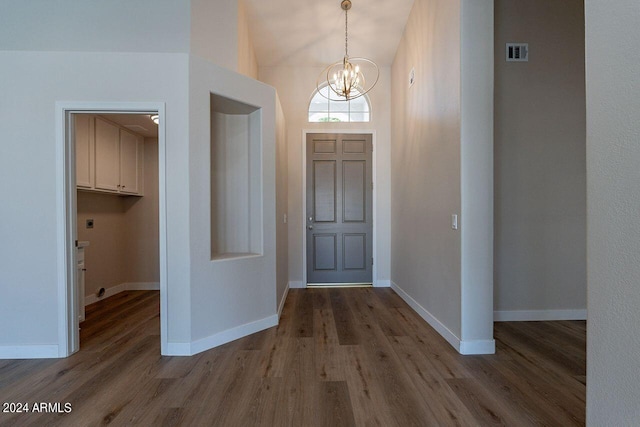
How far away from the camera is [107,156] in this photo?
12.6 feet

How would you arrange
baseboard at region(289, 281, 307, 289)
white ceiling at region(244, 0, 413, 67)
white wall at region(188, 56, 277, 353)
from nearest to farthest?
white wall at region(188, 56, 277, 353)
white ceiling at region(244, 0, 413, 67)
baseboard at region(289, 281, 307, 289)

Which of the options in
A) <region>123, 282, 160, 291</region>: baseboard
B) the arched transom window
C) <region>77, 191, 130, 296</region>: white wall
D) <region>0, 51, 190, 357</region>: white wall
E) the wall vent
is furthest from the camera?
the arched transom window

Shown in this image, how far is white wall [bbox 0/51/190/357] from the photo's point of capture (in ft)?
7.68

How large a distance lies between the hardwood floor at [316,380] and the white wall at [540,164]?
42cm

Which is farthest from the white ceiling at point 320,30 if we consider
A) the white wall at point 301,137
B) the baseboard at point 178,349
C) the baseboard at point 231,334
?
the baseboard at point 178,349

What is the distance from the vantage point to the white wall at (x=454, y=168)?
7.84 ft

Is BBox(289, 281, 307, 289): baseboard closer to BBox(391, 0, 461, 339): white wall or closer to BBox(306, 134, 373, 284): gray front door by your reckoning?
BBox(306, 134, 373, 284): gray front door

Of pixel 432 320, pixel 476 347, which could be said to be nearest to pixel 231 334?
pixel 432 320

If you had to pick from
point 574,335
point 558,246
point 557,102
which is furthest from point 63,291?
point 557,102

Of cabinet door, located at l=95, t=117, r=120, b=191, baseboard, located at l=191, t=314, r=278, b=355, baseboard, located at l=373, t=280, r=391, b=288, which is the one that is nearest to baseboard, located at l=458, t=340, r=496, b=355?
baseboard, located at l=191, t=314, r=278, b=355

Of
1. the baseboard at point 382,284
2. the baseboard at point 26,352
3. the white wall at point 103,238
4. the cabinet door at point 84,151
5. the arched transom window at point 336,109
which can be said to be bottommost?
the baseboard at point 382,284

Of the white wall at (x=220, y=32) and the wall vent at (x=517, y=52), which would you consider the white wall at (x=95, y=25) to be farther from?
the wall vent at (x=517, y=52)

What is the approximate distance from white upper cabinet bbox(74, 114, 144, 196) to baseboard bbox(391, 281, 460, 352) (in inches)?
161

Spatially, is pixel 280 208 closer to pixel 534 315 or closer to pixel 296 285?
pixel 296 285
